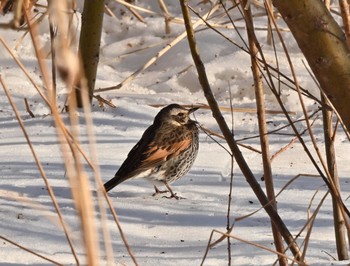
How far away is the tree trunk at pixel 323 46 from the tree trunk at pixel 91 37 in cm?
437

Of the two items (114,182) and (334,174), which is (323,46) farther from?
(114,182)

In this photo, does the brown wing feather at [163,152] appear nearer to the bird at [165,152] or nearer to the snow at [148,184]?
the bird at [165,152]

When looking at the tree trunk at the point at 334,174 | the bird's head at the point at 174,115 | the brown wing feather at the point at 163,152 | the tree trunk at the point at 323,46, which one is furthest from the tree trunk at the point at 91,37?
the tree trunk at the point at 323,46

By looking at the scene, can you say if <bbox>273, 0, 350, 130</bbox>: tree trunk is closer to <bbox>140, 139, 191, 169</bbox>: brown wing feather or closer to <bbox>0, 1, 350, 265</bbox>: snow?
<bbox>0, 1, 350, 265</bbox>: snow

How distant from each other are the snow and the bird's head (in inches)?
11.0

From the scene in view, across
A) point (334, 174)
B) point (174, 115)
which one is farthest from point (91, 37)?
point (334, 174)

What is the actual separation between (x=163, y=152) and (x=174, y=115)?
0.31 meters

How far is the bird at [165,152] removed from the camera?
205 inches

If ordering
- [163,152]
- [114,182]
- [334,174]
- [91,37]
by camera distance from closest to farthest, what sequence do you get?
[334,174] < [114,182] < [163,152] < [91,37]

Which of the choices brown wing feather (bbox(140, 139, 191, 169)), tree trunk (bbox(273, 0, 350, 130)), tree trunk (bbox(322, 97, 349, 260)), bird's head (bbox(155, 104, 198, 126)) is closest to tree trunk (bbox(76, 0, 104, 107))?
bird's head (bbox(155, 104, 198, 126))

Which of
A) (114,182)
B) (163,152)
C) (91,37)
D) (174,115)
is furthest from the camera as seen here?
(91,37)

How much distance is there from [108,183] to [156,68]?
109 inches

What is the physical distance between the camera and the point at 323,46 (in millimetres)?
2031

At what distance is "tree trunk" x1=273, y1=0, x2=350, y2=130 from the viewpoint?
79.4 inches
